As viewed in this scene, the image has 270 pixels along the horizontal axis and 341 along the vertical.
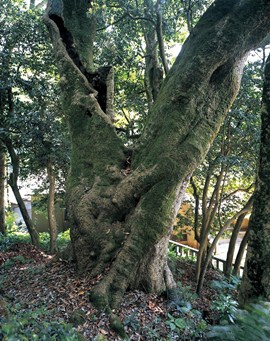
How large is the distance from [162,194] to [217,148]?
345cm

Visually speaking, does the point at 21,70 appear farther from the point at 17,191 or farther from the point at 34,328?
the point at 34,328

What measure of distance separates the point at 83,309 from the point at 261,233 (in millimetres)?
2094

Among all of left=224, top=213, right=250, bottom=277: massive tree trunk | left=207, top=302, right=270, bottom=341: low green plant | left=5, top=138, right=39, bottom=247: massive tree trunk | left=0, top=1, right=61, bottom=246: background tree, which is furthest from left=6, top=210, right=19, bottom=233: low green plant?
left=207, top=302, right=270, bottom=341: low green plant

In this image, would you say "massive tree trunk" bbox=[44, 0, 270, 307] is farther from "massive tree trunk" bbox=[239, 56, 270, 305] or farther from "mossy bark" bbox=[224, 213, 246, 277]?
"mossy bark" bbox=[224, 213, 246, 277]

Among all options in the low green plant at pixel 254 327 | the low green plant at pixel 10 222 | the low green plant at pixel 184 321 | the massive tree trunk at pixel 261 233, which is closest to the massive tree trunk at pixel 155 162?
the low green plant at pixel 184 321

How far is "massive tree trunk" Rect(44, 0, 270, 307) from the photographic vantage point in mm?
4086

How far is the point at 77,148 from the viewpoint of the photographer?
17.1 ft

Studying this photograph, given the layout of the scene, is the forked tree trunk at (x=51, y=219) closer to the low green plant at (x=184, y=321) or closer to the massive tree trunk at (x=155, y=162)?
the massive tree trunk at (x=155, y=162)

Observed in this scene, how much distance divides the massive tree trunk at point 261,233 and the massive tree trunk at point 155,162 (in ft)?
3.75

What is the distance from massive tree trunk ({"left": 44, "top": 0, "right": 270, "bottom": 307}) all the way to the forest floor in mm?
209

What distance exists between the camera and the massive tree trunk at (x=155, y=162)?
13.4ft

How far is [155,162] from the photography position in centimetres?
432

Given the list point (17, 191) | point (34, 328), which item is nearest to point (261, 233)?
point (34, 328)

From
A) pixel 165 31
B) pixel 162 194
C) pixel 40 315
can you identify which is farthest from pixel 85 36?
pixel 40 315
